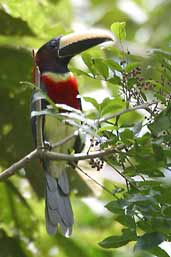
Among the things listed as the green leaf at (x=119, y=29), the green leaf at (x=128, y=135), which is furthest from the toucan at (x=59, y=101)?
the green leaf at (x=128, y=135)

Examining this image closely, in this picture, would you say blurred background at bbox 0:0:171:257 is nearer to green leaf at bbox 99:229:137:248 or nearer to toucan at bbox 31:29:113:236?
toucan at bbox 31:29:113:236

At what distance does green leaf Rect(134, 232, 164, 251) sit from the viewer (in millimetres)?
1993

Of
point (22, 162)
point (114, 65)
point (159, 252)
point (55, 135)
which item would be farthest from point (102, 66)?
point (55, 135)

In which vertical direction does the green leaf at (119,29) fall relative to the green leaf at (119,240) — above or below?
above

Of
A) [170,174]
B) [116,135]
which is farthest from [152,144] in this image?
[170,174]

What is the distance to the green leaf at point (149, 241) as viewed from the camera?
1993 mm

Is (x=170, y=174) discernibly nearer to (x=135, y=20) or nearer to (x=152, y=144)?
(x=152, y=144)

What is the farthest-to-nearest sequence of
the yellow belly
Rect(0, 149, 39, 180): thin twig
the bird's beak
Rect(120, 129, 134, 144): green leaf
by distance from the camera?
the yellow belly, the bird's beak, Rect(0, 149, 39, 180): thin twig, Rect(120, 129, 134, 144): green leaf

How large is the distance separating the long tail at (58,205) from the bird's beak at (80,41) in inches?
16.6

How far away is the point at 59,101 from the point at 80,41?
280mm

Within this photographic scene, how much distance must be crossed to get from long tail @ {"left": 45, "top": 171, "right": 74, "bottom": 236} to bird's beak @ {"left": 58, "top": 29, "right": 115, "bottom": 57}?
1.39 feet

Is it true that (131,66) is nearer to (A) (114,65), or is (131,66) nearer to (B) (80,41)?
(A) (114,65)

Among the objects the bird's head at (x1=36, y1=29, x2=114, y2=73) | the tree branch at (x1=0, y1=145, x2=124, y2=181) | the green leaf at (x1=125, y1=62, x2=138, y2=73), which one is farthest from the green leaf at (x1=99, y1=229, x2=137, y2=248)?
the bird's head at (x1=36, y1=29, x2=114, y2=73)

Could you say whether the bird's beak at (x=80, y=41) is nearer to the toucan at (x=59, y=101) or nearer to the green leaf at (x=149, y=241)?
the toucan at (x=59, y=101)
